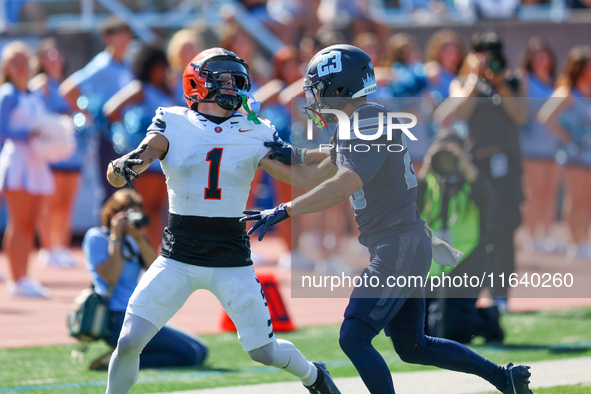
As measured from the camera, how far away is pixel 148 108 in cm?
969

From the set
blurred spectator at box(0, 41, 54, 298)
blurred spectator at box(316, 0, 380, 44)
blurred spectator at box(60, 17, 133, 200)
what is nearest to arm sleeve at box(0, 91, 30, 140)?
blurred spectator at box(0, 41, 54, 298)

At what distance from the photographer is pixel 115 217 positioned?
268 inches

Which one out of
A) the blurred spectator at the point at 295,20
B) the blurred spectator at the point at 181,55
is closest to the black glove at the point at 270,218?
the blurred spectator at the point at 181,55

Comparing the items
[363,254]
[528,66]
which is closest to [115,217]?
[363,254]

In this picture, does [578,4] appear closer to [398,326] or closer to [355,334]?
[398,326]

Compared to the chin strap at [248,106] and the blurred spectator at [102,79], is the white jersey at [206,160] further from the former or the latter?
the blurred spectator at [102,79]

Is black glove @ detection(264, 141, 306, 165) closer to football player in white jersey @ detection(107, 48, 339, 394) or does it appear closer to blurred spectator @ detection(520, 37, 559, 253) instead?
football player in white jersey @ detection(107, 48, 339, 394)

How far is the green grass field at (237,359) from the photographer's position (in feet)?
20.4

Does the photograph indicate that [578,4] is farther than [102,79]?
Yes

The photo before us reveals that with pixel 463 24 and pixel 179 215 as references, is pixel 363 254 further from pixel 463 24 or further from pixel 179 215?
pixel 179 215

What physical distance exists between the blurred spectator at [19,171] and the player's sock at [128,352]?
15.6ft

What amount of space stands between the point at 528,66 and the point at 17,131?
5862 mm

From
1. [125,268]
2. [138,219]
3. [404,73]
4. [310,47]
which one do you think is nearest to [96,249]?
[125,268]

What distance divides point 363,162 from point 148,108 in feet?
17.6
